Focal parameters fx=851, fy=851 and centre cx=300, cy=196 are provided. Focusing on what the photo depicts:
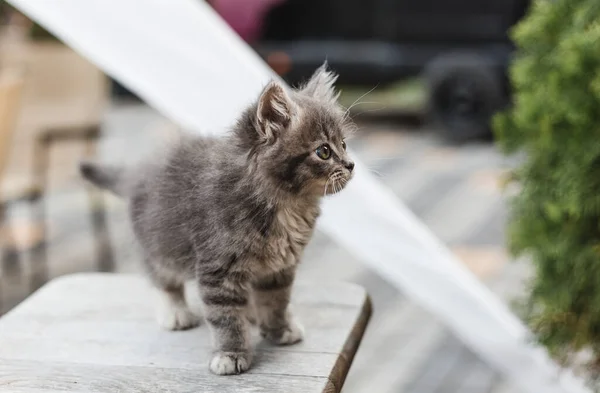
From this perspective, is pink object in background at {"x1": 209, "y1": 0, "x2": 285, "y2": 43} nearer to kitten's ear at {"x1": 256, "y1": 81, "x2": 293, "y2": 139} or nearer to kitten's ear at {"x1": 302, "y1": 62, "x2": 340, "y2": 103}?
kitten's ear at {"x1": 302, "y1": 62, "x2": 340, "y2": 103}

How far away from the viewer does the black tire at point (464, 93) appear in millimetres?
6637

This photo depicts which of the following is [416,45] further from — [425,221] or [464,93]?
[425,221]

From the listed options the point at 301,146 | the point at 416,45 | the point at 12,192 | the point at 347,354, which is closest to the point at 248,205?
the point at 301,146

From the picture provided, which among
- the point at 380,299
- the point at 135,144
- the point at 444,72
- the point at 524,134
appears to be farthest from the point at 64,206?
the point at 524,134

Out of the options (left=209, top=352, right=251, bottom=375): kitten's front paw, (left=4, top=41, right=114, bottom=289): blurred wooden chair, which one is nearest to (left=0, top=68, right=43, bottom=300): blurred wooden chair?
(left=4, top=41, right=114, bottom=289): blurred wooden chair

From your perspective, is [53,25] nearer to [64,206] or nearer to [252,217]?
[252,217]

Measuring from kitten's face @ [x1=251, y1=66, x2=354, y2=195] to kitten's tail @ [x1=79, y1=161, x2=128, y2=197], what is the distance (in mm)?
547

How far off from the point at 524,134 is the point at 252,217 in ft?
4.41

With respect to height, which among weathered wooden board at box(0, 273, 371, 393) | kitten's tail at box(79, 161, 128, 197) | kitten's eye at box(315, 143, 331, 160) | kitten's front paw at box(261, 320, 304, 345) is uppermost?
kitten's eye at box(315, 143, 331, 160)

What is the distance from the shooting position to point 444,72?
673 cm

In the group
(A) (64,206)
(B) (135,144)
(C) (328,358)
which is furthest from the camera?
(B) (135,144)

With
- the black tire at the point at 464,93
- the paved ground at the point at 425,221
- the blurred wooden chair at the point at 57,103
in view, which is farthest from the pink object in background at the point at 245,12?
the blurred wooden chair at the point at 57,103

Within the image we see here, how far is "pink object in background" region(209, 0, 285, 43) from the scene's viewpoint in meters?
7.17

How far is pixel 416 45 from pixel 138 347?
572cm
